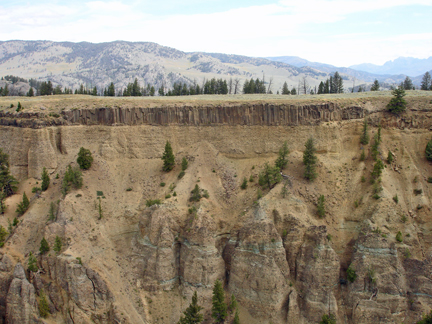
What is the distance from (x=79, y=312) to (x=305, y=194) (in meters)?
30.0

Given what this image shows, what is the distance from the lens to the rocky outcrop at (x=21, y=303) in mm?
37219

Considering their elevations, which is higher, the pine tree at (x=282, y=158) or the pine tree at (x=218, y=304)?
the pine tree at (x=282, y=158)

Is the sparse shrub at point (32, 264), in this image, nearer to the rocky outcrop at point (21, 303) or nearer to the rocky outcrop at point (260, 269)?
the rocky outcrop at point (21, 303)

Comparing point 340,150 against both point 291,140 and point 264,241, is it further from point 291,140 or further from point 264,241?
point 264,241

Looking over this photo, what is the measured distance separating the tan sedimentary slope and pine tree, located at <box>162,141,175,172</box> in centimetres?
107

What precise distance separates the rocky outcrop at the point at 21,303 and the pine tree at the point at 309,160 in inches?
1409

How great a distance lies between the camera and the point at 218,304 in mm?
35406

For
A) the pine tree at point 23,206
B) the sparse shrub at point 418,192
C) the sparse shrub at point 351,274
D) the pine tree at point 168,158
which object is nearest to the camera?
the sparse shrub at point 351,274

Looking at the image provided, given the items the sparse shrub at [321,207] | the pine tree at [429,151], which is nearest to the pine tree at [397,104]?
the pine tree at [429,151]

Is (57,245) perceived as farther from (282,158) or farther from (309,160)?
(309,160)

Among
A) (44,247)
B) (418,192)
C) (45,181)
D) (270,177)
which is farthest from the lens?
(45,181)

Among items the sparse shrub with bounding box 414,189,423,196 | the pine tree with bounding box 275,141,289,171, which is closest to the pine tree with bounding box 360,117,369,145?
the sparse shrub with bounding box 414,189,423,196

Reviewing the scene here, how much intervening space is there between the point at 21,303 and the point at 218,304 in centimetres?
2217

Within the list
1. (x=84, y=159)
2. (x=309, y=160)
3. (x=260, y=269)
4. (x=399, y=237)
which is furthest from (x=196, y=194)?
(x=399, y=237)
